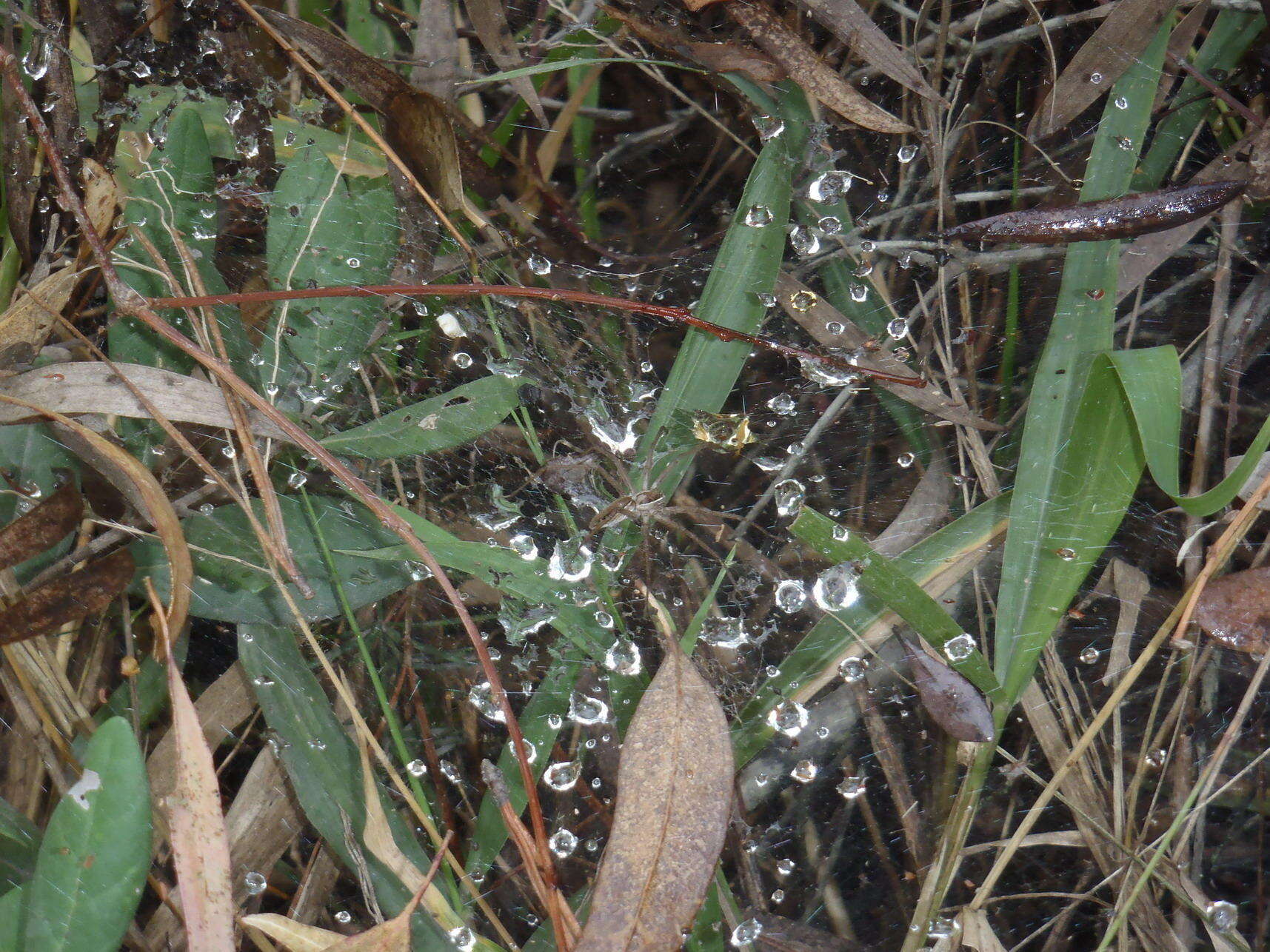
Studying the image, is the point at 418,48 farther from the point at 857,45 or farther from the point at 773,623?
the point at 773,623

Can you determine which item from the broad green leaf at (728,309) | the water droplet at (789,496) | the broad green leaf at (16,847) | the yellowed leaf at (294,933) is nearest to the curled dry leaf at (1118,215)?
the broad green leaf at (728,309)

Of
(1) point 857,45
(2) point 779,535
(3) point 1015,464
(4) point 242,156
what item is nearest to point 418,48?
(4) point 242,156

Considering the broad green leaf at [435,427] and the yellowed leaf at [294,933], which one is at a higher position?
the broad green leaf at [435,427]

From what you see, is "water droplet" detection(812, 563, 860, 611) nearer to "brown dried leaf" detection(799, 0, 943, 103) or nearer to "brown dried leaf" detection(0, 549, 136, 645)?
"brown dried leaf" detection(799, 0, 943, 103)

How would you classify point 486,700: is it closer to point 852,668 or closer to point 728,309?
point 852,668

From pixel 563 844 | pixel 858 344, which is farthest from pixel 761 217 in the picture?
pixel 563 844

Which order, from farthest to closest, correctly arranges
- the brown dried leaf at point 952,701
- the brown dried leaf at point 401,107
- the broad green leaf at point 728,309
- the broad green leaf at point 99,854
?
the brown dried leaf at point 401,107, the broad green leaf at point 728,309, the brown dried leaf at point 952,701, the broad green leaf at point 99,854

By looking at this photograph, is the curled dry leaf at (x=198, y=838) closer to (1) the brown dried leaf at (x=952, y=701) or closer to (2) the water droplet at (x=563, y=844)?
(2) the water droplet at (x=563, y=844)
